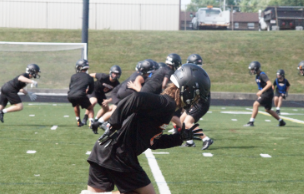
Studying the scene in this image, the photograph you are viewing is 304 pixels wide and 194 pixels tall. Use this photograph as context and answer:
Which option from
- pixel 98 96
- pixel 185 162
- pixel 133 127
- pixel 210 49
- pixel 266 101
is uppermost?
pixel 210 49

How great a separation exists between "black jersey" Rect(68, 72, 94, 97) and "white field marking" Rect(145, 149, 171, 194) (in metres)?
4.09

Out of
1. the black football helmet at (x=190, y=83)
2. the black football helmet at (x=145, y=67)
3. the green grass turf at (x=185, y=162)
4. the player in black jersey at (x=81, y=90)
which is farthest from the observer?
the player in black jersey at (x=81, y=90)

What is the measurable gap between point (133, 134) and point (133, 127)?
2.2 inches

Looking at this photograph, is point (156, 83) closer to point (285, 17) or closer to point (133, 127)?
point (133, 127)

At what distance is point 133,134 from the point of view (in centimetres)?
357

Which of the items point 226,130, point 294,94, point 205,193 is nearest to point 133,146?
point 205,193

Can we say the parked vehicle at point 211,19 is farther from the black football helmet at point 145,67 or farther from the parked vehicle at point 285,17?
the black football helmet at point 145,67

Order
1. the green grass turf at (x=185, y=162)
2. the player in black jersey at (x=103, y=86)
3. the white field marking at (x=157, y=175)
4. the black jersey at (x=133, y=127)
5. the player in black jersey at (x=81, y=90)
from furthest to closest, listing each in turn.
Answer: the player in black jersey at (x=103, y=86) < the player in black jersey at (x=81, y=90) < the green grass turf at (x=185, y=162) < the white field marking at (x=157, y=175) < the black jersey at (x=133, y=127)

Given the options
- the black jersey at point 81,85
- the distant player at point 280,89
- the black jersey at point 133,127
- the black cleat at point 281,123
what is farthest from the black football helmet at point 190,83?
the distant player at point 280,89

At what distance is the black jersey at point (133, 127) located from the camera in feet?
11.3

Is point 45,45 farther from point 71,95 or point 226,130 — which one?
point 226,130

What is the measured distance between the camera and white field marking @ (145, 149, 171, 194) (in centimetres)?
535

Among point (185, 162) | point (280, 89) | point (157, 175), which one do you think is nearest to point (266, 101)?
point (280, 89)

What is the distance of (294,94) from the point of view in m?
23.4
